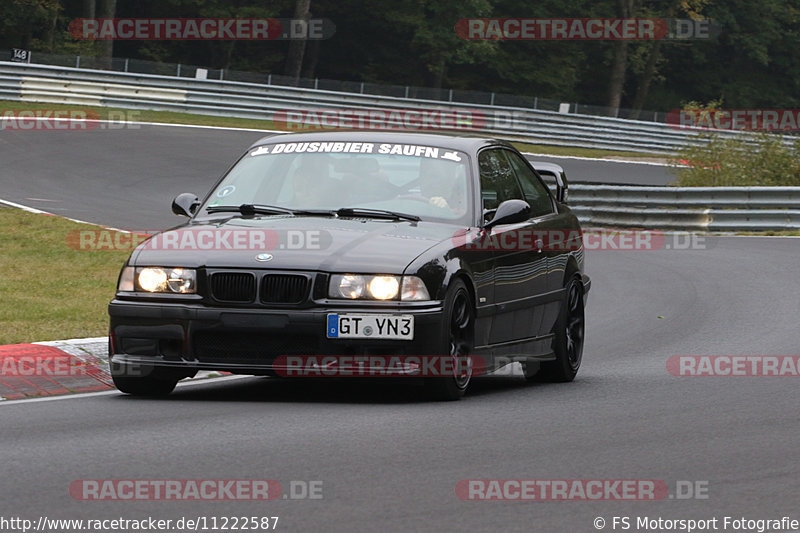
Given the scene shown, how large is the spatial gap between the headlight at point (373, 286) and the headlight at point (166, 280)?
0.80 m

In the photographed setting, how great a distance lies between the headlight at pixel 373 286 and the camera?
8008 millimetres

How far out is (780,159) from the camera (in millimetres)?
27219

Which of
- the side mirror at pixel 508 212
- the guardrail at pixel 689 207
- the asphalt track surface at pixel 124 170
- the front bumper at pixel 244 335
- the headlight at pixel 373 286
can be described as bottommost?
the asphalt track surface at pixel 124 170

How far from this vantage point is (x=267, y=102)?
42.6 metres


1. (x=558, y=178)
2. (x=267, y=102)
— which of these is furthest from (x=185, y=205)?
(x=267, y=102)

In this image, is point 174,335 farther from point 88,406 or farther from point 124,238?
point 124,238

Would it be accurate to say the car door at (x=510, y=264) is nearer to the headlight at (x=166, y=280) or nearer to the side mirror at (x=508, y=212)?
the side mirror at (x=508, y=212)

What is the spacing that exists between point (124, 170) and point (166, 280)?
836 inches

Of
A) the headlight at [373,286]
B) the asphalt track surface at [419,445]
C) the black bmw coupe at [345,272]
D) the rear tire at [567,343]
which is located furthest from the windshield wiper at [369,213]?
the rear tire at [567,343]

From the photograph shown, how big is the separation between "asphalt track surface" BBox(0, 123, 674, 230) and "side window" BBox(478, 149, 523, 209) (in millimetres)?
11007

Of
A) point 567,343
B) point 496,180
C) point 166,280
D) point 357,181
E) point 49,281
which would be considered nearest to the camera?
point 166,280

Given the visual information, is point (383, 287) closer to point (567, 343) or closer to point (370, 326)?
point (370, 326)

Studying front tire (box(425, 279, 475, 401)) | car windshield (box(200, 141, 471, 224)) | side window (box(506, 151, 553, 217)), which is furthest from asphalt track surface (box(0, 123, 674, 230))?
front tire (box(425, 279, 475, 401))

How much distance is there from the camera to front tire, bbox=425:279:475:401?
8.18 metres
